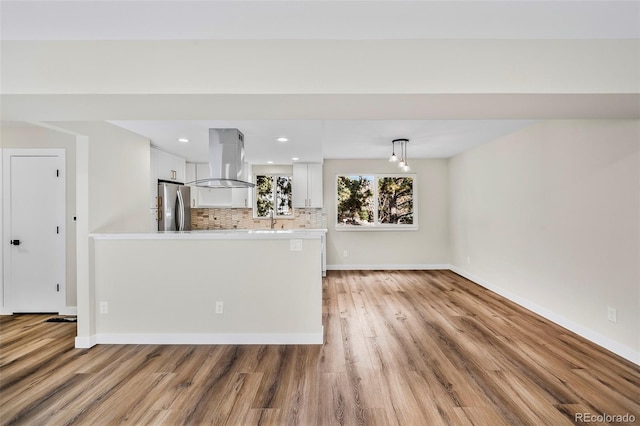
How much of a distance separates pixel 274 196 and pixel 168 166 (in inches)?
83.8

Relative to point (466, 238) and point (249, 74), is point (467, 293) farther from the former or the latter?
point (249, 74)

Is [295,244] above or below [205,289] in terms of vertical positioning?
above

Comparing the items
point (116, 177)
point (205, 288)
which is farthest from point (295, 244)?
point (116, 177)

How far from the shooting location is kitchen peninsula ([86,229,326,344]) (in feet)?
9.16

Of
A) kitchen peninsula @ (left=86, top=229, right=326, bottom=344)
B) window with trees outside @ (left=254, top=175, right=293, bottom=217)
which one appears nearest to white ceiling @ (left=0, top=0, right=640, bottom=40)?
kitchen peninsula @ (left=86, top=229, right=326, bottom=344)

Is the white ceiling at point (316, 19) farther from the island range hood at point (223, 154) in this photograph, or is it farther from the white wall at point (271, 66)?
the island range hood at point (223, 154)

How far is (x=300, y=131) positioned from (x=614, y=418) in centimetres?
347

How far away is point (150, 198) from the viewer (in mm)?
3867

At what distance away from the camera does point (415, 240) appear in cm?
617

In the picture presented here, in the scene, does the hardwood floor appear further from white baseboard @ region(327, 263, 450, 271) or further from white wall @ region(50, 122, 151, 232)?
white baseboard @ region(327, 263, 450, 271)

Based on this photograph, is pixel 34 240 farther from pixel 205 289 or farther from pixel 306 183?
pixel 306 183

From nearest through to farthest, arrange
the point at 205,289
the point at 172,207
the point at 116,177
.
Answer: the point at 205,289, the point at 116,177, the point at 172,207

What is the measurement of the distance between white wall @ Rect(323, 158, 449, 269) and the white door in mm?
4340

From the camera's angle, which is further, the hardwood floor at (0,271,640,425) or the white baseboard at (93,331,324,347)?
the white baseboard at (93,331,324,347)
